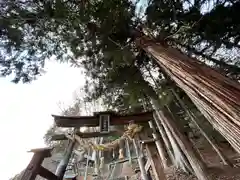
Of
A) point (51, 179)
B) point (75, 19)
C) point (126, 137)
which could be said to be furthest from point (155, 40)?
point (51, 179)

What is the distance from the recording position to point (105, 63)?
3.91 metres

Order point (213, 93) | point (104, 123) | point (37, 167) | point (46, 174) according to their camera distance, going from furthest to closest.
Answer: point (104, 123) < point (46, 174) < point (37, 167) < point (213, 93)

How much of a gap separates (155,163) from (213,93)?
5.82 ft

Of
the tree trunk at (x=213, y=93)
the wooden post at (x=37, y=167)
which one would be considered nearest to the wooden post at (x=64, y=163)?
→ the wooden post at (x=37, y=167)

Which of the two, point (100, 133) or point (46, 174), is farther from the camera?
point (100, 133)

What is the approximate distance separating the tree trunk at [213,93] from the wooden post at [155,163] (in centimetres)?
136

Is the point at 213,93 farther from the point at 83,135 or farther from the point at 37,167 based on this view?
the point at 83,135

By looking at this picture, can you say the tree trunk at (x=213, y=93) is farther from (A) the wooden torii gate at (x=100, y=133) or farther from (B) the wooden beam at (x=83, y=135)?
(B) the wooden beam at (x=83, y=135)

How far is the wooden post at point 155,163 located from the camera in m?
2.63

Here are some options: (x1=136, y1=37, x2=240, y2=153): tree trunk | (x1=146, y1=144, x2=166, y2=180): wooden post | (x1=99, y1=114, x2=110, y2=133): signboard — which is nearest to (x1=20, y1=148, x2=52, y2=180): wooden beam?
(x1=99, y1=114, x2=110, y2=133): signboard

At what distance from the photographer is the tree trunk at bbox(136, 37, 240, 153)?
1.03 m

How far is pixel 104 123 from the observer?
3289mm

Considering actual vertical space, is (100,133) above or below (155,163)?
above

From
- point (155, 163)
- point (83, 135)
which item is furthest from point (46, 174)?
point (155, 163)
